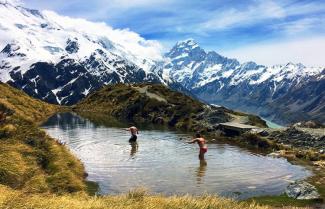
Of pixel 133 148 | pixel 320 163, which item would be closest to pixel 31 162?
pixel 133 148

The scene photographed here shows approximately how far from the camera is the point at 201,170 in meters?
39.7

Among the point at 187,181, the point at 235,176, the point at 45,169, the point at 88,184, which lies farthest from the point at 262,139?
the point at 45,169

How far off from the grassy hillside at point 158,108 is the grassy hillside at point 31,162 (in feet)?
146

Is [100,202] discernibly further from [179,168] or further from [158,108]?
[158,108]

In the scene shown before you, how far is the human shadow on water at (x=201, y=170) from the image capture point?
36081 mm

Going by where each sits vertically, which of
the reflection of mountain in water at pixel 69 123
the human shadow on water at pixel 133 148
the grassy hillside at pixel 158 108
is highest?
the grassy hillside at pixel 158 108

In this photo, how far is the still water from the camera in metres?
33.4

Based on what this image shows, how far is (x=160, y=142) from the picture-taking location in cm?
5925

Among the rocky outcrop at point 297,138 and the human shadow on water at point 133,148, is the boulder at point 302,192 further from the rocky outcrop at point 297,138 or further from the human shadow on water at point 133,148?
the rocky outcrop at point 297,138

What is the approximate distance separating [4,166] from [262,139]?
42834 millimetres

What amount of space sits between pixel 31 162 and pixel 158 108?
7533cm

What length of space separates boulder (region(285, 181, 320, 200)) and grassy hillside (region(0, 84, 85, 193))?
13219 mm

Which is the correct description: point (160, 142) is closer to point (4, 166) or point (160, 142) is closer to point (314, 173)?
point (314, 173)

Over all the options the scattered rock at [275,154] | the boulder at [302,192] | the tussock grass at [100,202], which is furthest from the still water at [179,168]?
the tussock grass at [100,202]
